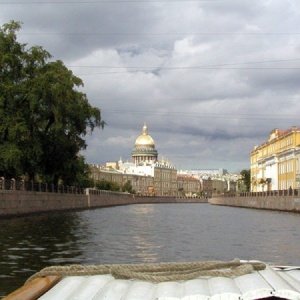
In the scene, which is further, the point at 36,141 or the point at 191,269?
the point at 36,141

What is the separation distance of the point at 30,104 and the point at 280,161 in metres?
61.7

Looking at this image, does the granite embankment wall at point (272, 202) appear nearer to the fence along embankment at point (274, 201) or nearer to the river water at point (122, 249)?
the fence along embankment at point (274, 201)

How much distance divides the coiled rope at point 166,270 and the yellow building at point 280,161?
3004 inches

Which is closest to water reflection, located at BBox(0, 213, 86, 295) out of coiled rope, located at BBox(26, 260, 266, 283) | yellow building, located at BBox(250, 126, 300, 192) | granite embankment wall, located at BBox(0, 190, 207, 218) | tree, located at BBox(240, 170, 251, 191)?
coiled rope, located at BBox(26, 260, 266, 283)

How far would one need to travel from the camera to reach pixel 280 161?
94312 millimetres

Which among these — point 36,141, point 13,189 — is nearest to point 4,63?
point 36,141

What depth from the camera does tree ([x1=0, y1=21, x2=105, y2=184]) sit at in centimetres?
3853

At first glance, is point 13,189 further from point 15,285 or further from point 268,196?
point 268,196

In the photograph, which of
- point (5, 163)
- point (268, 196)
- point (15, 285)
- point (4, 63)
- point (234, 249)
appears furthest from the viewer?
point (268, 196)

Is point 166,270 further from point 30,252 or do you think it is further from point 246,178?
point 246,178

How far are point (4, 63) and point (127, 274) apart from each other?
36536 millimetres

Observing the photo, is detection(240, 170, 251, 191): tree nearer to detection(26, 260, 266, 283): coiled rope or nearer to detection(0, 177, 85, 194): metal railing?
detection(0, 177, 85, 194): metal railing

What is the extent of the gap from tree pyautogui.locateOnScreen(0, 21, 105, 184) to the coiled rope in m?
32.4

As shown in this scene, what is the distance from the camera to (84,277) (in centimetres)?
524
